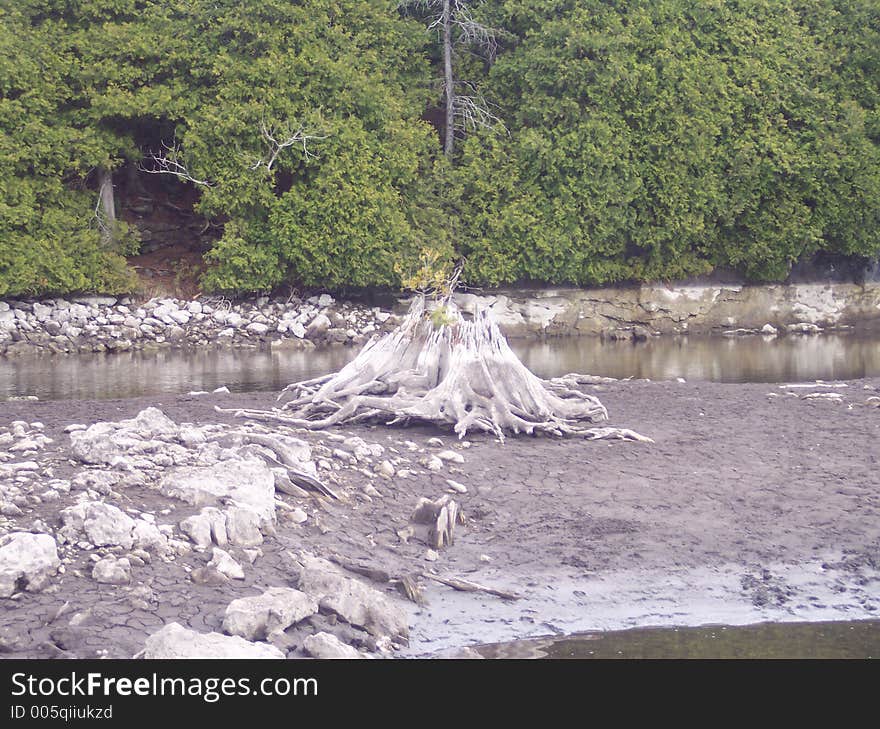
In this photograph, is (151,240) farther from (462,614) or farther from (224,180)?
(462,614)

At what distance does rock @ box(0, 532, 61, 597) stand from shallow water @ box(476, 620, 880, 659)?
2.81 metres

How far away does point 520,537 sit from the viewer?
9.24 m

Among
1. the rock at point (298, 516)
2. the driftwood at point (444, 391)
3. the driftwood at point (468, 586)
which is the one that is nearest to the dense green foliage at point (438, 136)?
the driftwood at point (444, 391)

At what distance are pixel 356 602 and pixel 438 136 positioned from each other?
92.1 ft

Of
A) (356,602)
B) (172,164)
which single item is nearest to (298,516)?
(356,602)

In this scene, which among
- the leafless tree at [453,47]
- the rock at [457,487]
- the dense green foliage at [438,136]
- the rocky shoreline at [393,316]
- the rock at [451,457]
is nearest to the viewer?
the rock at [457,487]

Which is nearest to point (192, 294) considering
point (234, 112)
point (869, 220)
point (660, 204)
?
point (234, 112)

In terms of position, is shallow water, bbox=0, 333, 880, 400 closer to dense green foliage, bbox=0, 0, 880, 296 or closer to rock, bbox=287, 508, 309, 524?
dense green foliage, bbox=0, 0, 880, 296

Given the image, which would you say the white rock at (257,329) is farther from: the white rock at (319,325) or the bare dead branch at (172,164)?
the bare dead branch at (172,164)

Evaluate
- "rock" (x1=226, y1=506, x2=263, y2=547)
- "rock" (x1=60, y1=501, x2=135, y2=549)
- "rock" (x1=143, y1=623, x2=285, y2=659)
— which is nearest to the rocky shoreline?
"rock" (x1=226, y1=506, x2=263, y2=547)

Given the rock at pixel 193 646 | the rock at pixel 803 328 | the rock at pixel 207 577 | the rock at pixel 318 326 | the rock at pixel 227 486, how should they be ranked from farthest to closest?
A: 1. the rock at pixel 803 328
2. the rock at pixel 318 326
3. the rock at pixel 227 486
4. the rock at pixel 207 577
5. the rock at pixel 193 646

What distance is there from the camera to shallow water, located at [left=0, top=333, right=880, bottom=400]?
1928 centimetres

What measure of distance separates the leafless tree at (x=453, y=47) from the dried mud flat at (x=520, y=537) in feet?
71.8

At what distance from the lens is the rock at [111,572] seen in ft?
23.3
